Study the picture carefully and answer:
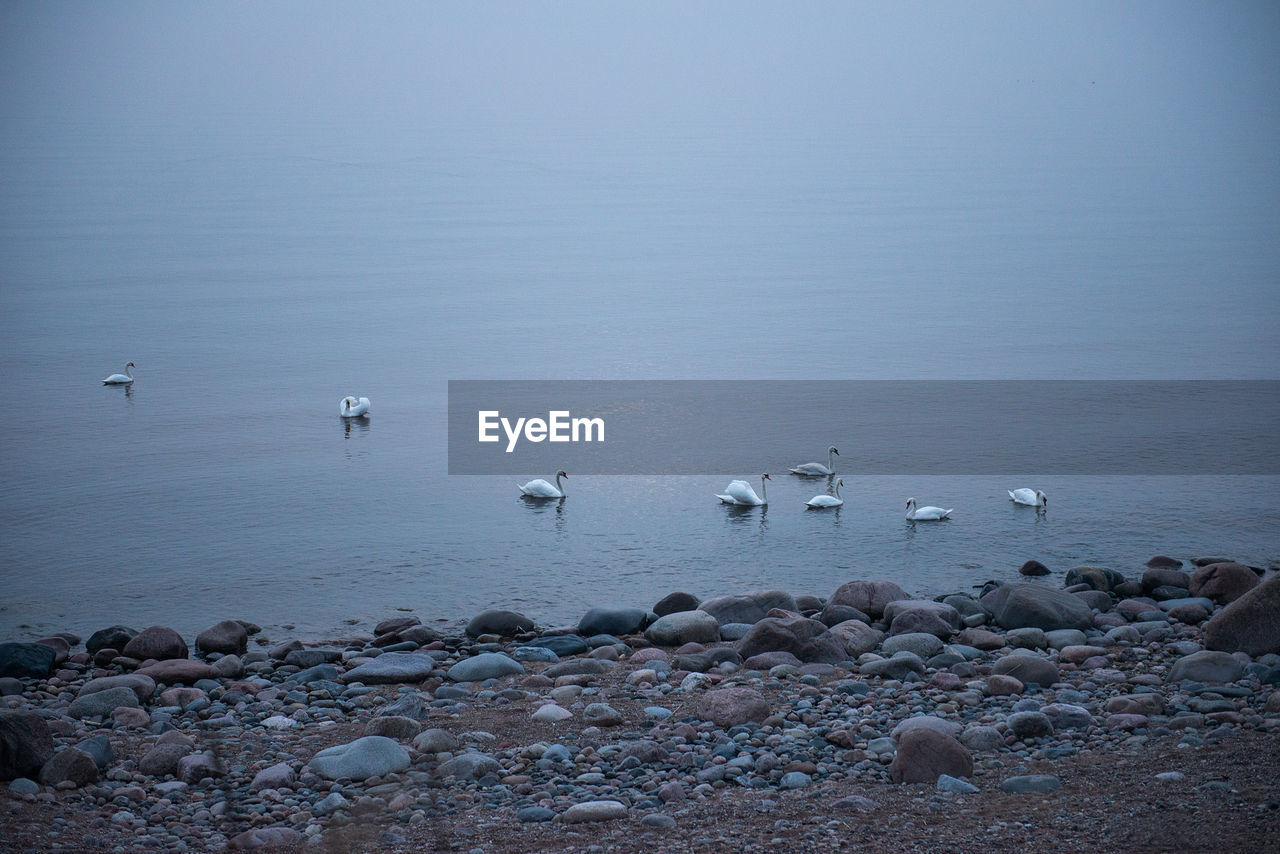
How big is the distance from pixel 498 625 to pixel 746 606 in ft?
8.54

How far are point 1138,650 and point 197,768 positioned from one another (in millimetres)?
8244

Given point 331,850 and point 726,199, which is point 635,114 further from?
point 331,850

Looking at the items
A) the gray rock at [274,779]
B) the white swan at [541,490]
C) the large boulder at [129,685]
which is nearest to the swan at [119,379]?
the white swan at [541,490]

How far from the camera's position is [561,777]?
944 cm

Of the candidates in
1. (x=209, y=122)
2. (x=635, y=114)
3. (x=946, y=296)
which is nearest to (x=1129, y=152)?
(x=946, y=296)

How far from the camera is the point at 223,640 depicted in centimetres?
1353

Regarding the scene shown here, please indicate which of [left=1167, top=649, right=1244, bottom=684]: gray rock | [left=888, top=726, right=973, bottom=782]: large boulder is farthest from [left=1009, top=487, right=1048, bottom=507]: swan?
[left=888, top=726, right=973, bottom=782]: large boulder

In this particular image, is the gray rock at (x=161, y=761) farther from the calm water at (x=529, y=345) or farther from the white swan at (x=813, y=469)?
the white swan at (x=813, y=469)

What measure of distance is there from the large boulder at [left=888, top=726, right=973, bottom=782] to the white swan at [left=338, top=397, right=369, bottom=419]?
1695 centimetres

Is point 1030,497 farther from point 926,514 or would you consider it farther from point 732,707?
point 732,707

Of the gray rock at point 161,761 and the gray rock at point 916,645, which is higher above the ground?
the gray rock at point 916,645

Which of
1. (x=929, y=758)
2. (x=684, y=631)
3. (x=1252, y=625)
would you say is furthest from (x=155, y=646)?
(x=1252, y=625)

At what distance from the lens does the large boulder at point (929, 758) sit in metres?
9.19

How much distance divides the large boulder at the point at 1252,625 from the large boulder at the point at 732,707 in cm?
447
